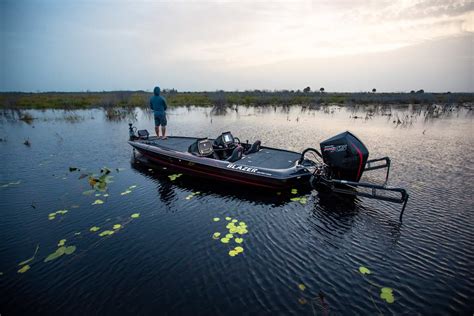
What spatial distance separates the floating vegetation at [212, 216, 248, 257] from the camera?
15.4 feet

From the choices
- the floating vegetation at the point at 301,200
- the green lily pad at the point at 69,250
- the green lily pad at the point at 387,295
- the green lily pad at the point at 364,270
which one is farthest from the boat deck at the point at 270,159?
the green lily pad at the point at 69,250

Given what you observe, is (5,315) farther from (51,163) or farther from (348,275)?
(51,163)

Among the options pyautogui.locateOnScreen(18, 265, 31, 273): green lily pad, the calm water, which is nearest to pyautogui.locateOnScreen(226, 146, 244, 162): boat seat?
the calm water

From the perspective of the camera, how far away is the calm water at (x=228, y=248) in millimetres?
3580

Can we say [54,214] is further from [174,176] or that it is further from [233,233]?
[233,233]

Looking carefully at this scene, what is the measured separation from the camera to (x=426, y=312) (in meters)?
3.35

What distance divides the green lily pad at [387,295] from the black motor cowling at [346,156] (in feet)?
10.3

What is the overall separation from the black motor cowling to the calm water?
869 millimetres

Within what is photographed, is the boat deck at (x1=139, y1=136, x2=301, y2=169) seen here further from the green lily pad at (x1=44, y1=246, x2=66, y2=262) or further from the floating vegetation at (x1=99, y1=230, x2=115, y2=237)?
the green lily pad at (x1=44, y1=246, x2=66, y2=262)

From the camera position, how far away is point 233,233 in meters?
5.30

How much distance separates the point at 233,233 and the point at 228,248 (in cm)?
54

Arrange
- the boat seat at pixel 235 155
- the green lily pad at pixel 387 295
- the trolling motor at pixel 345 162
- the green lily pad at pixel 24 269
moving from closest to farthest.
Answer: the green lily pad at pixel 387 295, the green lily pad at pixel 24 269, the trolling motor at pixel 345 162, the boat seat at pixel 235 155

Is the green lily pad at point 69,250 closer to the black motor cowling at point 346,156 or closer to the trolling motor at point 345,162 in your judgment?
the trolling motor at point 345,162

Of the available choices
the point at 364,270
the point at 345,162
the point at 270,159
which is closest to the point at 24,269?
the point at 364,270
